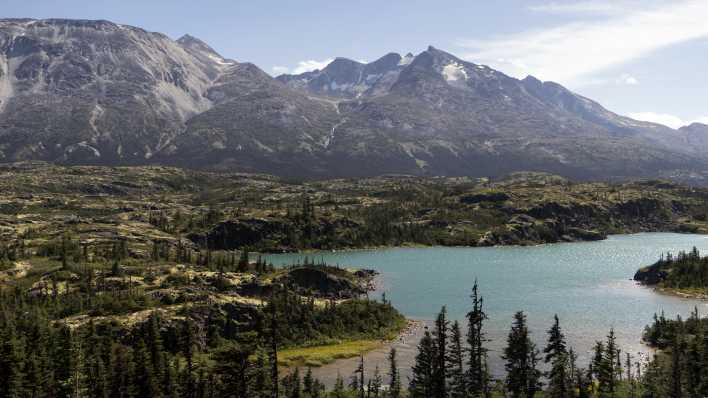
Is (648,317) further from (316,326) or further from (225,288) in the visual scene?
(225,288)

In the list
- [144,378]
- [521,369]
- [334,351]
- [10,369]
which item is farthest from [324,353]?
[10,369]

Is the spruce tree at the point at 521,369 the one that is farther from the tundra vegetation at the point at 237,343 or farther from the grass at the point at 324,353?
the grass at the point at 324,353

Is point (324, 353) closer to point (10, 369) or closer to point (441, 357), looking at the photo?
point (10, 369)

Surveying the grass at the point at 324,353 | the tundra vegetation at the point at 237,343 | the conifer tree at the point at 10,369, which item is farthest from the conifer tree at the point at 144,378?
the grass at the point at 324,353

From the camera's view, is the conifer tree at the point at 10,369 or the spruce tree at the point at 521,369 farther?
the conifer tree at the point at 10,369

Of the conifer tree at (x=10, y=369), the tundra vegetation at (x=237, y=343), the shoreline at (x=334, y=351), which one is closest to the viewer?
the tundra vegetation at (x=237, y=343)

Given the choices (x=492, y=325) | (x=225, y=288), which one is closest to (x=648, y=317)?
(x=492, y=325)

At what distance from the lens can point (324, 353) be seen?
136 meters

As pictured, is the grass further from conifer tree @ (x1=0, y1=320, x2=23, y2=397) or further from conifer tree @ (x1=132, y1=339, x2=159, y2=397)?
conifer tree @ (x1=0, y1=320, x2=23, y2=397)

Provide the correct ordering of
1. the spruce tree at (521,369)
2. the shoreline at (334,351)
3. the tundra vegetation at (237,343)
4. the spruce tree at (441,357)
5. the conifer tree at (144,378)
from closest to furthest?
the spruce tree at (441,357), the tundra vegetation at (237,343), the spruce tree at (521,369), the conifer tree at (144,378), the shoreline at (334,351)

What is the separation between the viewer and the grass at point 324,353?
129m

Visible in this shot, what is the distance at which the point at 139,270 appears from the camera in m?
185

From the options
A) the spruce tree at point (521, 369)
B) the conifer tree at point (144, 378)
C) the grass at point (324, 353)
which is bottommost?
the grass at point (324, 353)

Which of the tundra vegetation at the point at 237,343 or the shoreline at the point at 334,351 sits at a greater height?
the tundra vegetation at the point at 237,343
